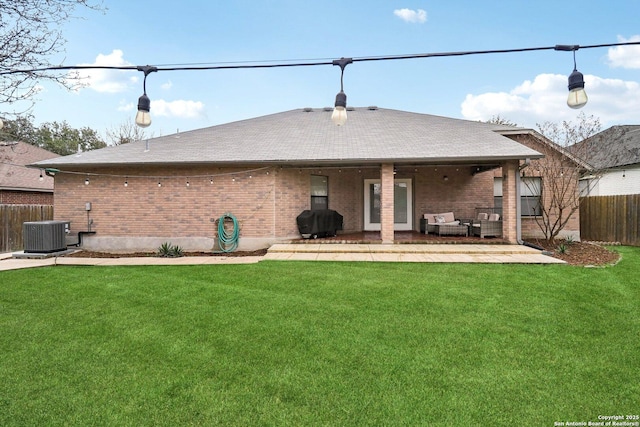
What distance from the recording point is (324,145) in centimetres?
1157

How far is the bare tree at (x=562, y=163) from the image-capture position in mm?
11766

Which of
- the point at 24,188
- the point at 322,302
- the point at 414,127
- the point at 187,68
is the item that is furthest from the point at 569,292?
the point at 24,188

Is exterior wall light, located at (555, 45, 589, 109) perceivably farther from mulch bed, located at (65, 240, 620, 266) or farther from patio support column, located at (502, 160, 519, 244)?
patio support column, located at (502, 160, 519, 244)

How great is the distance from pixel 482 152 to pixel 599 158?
607 inches

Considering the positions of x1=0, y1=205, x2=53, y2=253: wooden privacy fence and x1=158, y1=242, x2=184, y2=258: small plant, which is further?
x1=0, y1=205, x2=53, y2=253: wooden privacy fence

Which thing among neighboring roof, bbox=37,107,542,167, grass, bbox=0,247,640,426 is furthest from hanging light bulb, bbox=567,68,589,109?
neighboring roof, bbox=37,107,542,167

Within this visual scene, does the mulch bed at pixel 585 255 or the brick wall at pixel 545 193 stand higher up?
the brick wall at pixel 545 193

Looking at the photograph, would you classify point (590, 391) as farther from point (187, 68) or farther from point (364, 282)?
point (187, 68)

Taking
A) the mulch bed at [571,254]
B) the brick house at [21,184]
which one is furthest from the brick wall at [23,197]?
the mulch bed at [571,254]

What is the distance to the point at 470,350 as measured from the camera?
3.63 m

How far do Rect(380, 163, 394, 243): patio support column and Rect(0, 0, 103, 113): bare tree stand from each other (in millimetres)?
7783

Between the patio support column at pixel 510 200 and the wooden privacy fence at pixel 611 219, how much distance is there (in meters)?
5.49

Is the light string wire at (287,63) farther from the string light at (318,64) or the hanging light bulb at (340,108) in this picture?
the hanging light bulb at (340,108)

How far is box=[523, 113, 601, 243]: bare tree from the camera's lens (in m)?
11.8
